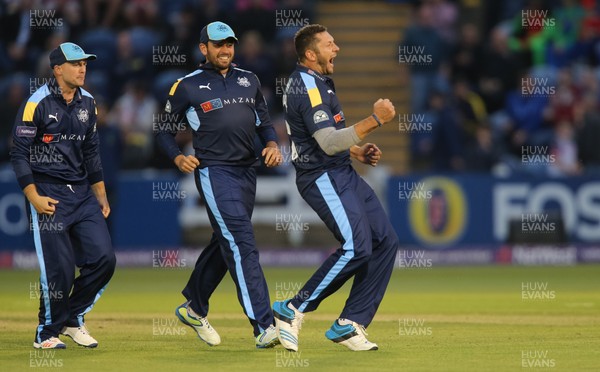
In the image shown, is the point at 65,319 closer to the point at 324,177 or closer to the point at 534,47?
the point at 324,177

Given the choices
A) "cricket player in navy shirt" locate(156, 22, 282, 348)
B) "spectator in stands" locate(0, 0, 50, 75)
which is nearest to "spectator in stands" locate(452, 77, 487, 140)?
"spectator in stands" locate(0, 0, 50, 75)

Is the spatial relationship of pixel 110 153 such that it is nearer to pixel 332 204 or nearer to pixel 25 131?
pixel 25 131

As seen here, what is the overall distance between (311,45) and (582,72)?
12482mm

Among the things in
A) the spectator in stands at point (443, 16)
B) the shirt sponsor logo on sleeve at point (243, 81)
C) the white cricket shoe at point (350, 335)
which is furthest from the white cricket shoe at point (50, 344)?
the spectator in stands at point (443, 16)

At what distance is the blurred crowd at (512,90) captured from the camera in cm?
2023

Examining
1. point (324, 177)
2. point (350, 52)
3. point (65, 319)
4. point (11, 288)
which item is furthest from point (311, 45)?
point (350, 52)

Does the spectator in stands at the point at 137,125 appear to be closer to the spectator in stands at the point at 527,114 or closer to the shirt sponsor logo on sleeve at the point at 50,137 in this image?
the spectator in stands at the point at 527,114

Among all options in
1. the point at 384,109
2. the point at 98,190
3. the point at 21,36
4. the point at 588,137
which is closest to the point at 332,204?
the point at 384,109

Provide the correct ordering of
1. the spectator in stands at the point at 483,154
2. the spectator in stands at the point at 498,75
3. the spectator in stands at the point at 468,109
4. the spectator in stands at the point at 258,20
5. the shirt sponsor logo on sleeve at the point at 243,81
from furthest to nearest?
the spectator in stands at the point at 258,20, the spectator in stands at the point at 498,75, the spectator in stands at the point at 468,109, the spectator in stands at the point at 483,154, the shirt sponsor logo on sleeve at the point at 243,81

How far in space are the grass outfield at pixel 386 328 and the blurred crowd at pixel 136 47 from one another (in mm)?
3877

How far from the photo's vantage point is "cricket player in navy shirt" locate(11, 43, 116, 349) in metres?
9.72

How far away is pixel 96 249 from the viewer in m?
9.88

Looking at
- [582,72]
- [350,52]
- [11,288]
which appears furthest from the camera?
[350,52]

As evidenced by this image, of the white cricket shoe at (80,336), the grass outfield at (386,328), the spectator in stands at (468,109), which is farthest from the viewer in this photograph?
the spectator in stands at (468,109)
